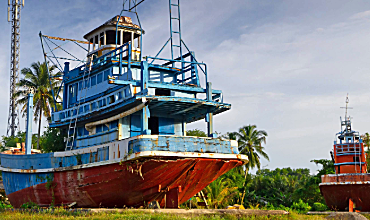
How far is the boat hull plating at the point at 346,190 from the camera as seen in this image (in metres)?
22.2

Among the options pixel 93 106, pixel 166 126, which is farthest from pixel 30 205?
pixel 166 126

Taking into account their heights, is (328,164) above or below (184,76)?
below

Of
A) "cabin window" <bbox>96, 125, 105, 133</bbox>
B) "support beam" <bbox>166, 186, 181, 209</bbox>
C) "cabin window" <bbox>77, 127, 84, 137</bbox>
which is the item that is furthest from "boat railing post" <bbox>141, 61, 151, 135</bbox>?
"cabin window" <bbox>77, 127, 84, 137</bbox>

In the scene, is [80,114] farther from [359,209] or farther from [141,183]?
[359,209]

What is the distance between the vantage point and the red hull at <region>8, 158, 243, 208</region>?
15305mm

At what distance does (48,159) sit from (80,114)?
252 cm

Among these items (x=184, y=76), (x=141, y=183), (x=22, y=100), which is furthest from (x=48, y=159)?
(x=22, y=100)

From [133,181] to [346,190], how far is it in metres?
12.9

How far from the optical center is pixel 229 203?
102 ft

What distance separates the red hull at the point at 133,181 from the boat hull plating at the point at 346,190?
8441 mm

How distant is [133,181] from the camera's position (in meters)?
15.7

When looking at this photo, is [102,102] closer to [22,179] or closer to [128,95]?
[128,95]

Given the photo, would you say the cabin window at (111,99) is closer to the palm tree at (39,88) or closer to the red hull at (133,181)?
the red hull at (133,181)

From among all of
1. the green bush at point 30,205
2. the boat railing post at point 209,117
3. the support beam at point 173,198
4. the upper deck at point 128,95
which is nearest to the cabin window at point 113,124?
the upper deck at point 128,95
